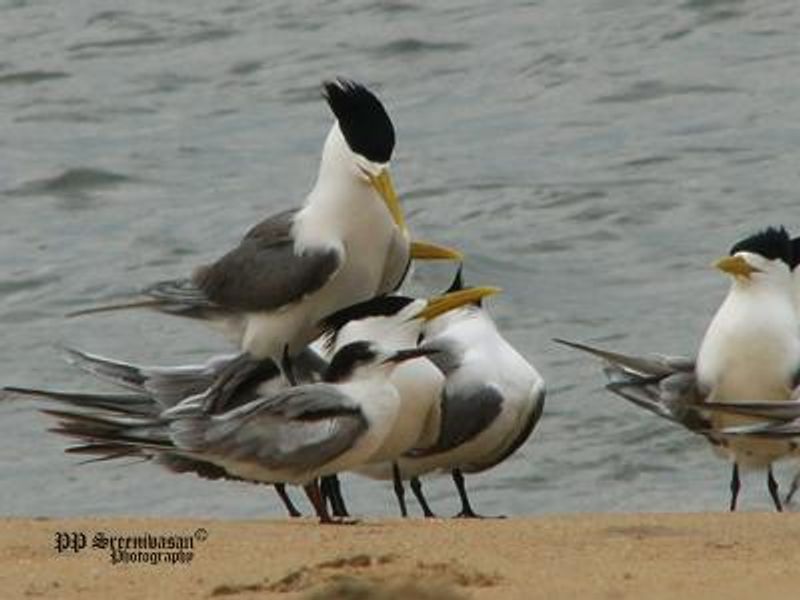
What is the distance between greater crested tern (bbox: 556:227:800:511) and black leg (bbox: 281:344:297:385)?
1411 mm

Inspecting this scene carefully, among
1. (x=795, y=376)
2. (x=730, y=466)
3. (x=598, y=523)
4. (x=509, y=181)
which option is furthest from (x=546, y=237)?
(x=598, y=523)

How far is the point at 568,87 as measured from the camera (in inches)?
697

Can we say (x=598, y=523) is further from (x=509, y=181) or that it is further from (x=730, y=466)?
(x=509, y=181)

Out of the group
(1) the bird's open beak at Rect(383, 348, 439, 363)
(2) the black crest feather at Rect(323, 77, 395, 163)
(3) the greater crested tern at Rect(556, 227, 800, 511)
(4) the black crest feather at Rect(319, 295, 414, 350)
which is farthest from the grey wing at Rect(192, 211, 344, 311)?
(3) the greater crested tern at Rect(556, 227, 800, 511)

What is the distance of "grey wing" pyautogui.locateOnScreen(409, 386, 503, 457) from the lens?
9.86 m

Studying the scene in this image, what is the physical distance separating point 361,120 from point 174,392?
1.12m

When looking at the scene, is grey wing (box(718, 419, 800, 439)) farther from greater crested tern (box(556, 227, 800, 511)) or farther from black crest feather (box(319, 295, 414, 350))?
black crest feather (box(319, 295, 414, 350))

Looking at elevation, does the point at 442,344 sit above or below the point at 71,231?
above

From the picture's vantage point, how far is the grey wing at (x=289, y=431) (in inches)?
332

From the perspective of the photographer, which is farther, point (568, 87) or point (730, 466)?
point (568, 87)

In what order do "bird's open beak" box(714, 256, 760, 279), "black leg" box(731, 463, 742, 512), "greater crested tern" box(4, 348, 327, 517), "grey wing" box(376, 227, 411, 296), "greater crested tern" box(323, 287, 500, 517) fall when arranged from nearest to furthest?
1. "greater crested tern" box(4, 348, 327, 517)
2. "greater crested tern" box(323, 287, 500, 517)
3. "grey wing" box(376, 227, 411, 296)
4. "black leg" box(731, 463, 742, 512)
5. "bird's open beak" box(714, 256, 760, 279)

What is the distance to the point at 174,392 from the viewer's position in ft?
31.7

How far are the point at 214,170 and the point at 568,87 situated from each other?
2.38 m

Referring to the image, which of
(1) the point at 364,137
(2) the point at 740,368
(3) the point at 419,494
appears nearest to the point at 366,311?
(1) the point at 364,137
